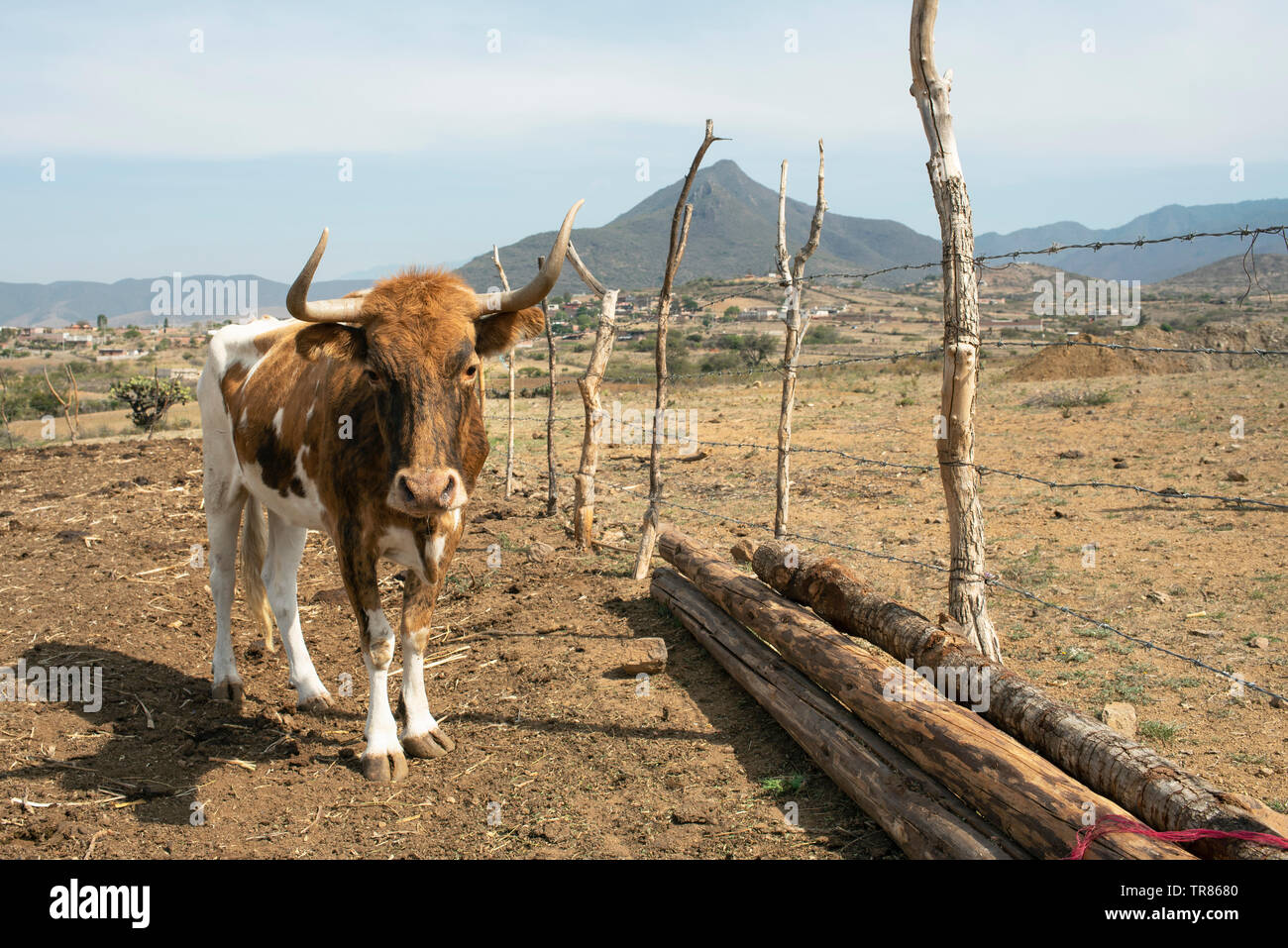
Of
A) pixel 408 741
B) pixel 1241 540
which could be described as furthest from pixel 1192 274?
pixel 408 741

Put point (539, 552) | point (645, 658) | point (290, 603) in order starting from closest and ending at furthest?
point (645, 658), point (290, 603), point (539, 552)

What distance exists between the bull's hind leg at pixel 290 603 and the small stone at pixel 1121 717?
456 cm

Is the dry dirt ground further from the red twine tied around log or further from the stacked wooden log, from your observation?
the red twine tied around log

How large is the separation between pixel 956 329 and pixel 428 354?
2.64 metres

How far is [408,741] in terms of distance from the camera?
16.2ft

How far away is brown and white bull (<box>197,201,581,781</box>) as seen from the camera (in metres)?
4.24

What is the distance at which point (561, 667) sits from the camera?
6004 millimetres

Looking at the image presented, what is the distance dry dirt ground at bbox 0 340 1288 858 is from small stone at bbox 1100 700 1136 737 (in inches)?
4.6

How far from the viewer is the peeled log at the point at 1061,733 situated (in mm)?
3043

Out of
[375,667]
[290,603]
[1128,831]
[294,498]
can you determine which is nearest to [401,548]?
[375,667]

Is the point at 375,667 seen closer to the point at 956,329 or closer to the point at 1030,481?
the point at 956,329

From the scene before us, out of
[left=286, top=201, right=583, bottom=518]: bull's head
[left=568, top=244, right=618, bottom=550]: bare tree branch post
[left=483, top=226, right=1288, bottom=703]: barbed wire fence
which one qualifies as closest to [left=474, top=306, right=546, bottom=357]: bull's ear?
[left=286, top=201, right=583, bottom=518]: bull's head

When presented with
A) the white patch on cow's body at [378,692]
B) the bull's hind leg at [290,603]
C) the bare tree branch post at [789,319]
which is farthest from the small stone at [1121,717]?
the bull's hind leg at [290,603]
